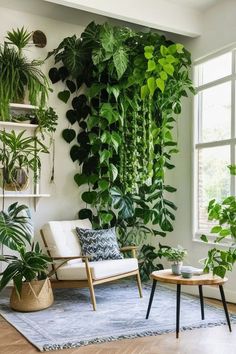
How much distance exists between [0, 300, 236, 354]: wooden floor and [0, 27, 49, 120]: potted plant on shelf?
2455 mm

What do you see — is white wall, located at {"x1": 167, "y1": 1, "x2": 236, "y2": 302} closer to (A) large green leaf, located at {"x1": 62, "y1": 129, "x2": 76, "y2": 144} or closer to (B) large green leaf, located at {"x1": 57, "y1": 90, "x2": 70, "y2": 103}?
(A) large green leaf, located at {"x1": 62, "y1": 129, "x2": 76, "y2": 144}

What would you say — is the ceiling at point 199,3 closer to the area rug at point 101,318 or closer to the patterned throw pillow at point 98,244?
the patterned throw pillow at point 98,244

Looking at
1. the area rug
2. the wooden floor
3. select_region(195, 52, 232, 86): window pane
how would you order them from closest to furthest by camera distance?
the wooden floor < the area rug < select_region(195, 52, 232, 86): window pane

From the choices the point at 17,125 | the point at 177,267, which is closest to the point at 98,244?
the point at 177,267

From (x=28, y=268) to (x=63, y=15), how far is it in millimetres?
3091

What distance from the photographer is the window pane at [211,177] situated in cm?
496

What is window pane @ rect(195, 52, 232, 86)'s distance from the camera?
497cm

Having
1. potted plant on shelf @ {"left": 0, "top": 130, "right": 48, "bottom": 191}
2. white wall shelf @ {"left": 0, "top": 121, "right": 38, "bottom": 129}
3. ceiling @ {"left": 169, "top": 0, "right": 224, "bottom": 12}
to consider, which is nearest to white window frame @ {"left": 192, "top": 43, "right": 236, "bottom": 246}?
ceiling @ {"left": 169, "top": 0, "right": 224, "bottom": 12}

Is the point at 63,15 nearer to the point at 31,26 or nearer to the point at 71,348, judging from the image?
the point at 31,26

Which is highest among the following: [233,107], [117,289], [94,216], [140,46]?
[140,46]

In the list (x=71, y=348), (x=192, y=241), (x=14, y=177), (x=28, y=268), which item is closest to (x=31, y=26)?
(x=14, y=177)

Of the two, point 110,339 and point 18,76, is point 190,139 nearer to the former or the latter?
point 18,76

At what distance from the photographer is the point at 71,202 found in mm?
5504

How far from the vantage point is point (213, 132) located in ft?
16.9
